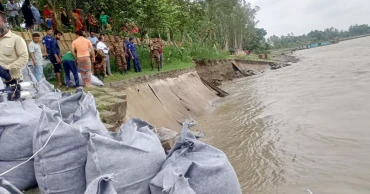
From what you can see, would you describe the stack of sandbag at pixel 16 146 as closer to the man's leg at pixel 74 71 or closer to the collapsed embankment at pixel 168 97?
the collapsed embankment at pixel 168 97

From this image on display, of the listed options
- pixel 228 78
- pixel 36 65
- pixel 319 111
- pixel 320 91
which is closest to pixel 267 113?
pixel 319 111

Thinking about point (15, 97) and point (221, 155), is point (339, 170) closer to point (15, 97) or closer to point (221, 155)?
point (221, 155)

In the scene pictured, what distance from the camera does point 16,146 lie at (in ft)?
6.05

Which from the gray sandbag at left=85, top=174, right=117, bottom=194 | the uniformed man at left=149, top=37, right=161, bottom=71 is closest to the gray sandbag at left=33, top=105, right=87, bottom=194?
the gray sandbag at left=85, top=174, right=117, bottom=194

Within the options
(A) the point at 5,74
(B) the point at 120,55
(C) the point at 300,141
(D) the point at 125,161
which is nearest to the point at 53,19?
(B) the point at 120,55

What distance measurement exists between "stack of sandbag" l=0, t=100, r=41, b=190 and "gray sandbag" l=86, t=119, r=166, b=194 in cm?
42

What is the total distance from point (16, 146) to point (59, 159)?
0.30 metres

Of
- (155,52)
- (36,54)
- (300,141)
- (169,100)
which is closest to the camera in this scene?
(300,141)

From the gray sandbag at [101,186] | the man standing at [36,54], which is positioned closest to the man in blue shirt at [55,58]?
the man standing at [36,54]

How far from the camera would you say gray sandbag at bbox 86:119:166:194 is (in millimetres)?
1690

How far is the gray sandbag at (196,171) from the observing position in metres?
1.64

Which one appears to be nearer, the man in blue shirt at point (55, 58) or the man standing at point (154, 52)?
the man in blue shirt at point (55, 58)

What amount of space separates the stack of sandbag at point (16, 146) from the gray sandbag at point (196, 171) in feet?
2.63

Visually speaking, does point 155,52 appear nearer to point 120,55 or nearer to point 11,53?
point 120,55
